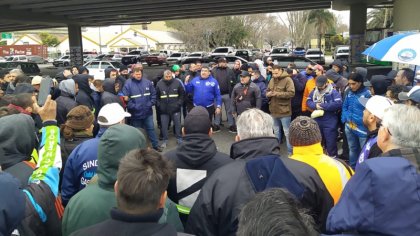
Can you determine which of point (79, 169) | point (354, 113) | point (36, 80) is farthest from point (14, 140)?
point (354, 113)

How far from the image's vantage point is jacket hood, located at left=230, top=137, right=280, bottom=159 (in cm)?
281

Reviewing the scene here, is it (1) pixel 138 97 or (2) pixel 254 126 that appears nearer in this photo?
(2) pixel 254 126

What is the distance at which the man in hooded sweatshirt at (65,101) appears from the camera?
6.16 meters

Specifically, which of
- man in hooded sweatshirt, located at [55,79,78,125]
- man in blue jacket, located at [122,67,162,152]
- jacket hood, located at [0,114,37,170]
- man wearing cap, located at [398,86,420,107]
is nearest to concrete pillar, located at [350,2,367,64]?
man in blue jacket, located at [122,67,162,152]

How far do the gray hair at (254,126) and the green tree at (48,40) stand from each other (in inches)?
3988

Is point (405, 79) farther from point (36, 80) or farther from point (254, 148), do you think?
point (36, 80)

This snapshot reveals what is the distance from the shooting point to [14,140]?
2.87 meters

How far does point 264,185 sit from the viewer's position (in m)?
2.39

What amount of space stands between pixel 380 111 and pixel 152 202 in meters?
3.11

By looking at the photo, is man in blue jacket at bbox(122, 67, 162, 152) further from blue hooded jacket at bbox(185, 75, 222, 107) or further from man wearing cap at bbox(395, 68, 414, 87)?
man wearing cap at bbox(395, 68, 414, 87)

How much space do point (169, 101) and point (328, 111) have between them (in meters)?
3.53

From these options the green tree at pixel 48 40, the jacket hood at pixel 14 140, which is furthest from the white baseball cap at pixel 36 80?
the green tree at pixel 48 40

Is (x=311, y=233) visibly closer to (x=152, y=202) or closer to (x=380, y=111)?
(x=152, y=202)

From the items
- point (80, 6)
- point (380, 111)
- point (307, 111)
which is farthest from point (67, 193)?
point (80, 6)
